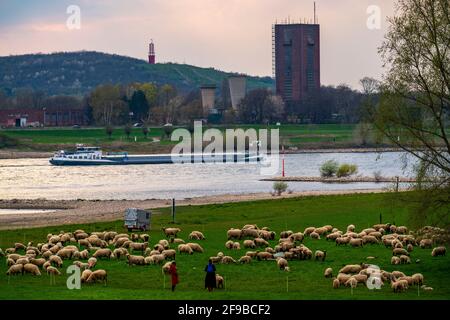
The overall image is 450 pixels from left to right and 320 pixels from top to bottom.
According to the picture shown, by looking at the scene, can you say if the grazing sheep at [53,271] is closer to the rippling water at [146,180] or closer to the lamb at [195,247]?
the lamb at [195,247]

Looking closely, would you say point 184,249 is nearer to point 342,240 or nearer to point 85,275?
point 342,240

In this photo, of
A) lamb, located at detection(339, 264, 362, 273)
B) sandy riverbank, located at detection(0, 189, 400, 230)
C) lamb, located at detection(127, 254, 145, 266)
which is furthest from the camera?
sandy riverbank, located at detection(0, 189, 400, 230)

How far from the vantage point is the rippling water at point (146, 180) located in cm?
9600

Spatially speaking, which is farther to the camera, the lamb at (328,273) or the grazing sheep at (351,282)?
the lamb at (328,273)

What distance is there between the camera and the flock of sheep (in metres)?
34.2

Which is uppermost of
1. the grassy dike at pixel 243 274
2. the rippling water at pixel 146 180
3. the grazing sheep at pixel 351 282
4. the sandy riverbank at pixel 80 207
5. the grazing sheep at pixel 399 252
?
the grazing sheep at pixel 399 252

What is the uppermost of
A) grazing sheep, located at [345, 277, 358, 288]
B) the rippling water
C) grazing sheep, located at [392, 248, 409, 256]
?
grazing sheep, located at [392, 248, 409, 256]

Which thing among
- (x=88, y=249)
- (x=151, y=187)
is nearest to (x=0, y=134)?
(x=151, y=187)

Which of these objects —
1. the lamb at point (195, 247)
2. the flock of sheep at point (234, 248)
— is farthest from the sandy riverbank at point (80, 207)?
the lamb at point (195, 247)

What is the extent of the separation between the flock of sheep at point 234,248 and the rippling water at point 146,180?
3099 cm

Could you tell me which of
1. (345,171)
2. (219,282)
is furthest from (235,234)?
(345,171)

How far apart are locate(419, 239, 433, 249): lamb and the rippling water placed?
110 feet

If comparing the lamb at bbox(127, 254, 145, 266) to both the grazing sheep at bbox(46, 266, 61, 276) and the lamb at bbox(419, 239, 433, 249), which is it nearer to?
the grazing sheep at bbox(46, 266, 61, 276)

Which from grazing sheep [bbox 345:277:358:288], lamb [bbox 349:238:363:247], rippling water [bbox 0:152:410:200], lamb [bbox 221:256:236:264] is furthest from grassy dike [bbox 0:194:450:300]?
rippling water [bbox 0:152:410:200]
